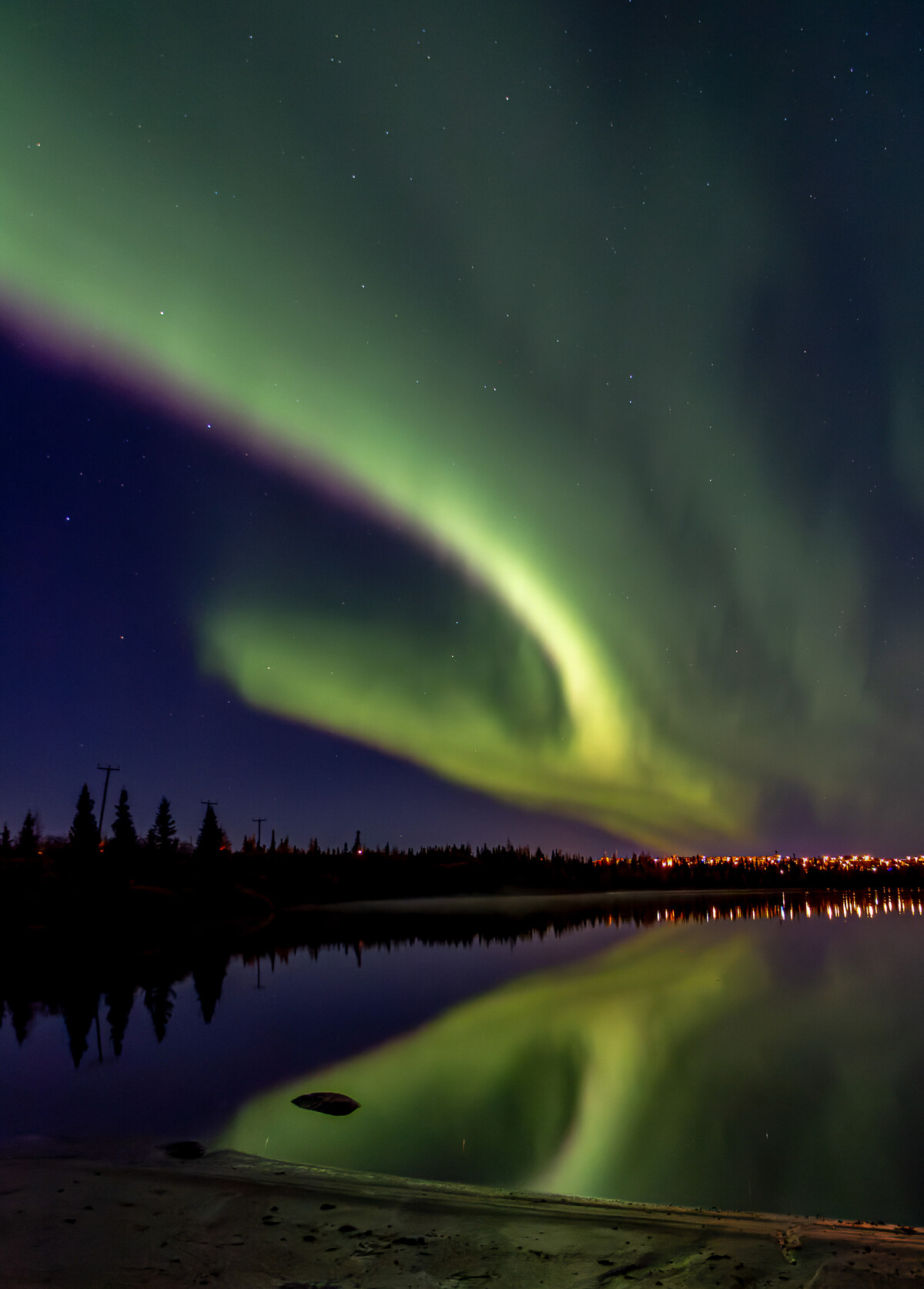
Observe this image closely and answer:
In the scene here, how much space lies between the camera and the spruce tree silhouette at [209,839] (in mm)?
111894

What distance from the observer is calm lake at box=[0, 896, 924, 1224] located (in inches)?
655

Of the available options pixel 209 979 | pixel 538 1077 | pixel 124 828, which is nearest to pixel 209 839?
pixel 124 828

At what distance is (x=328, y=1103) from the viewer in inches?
825

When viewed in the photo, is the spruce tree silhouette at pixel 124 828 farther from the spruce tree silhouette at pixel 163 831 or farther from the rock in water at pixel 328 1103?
the rock in water at pixel 328 1103

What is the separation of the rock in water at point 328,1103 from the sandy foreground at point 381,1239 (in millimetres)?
6915

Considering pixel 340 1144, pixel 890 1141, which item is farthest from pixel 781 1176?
pixel 340 1144

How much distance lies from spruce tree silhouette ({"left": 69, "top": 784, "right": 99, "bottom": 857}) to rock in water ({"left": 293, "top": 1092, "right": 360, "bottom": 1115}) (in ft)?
282

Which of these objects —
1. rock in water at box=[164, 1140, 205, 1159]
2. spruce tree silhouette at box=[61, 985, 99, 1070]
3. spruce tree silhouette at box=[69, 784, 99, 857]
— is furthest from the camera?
spruce tree silhouette at box=[69, 784, 99, 857]

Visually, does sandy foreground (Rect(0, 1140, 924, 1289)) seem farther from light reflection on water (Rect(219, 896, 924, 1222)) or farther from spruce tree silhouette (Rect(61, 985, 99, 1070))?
spruce tree silhouette (Rect(61, 985, 99, 1070))

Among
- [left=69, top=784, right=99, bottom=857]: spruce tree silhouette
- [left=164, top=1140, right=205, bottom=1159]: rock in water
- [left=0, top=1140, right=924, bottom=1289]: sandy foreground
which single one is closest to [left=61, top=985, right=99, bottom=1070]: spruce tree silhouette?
[left=164, top=1140, right=205, bottom=1159]: rock in water

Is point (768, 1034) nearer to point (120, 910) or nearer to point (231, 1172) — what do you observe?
point (231, 1172)

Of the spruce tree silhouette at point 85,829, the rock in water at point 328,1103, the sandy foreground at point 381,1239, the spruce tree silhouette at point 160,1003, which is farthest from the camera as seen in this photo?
the spruce tree silhouette at point 85,829

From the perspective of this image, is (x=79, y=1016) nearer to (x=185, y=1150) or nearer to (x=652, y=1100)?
(x=185, y=1150)

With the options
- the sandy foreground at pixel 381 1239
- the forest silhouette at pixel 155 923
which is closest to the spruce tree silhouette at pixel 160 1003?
the forest silhouette at pixel 155 923
